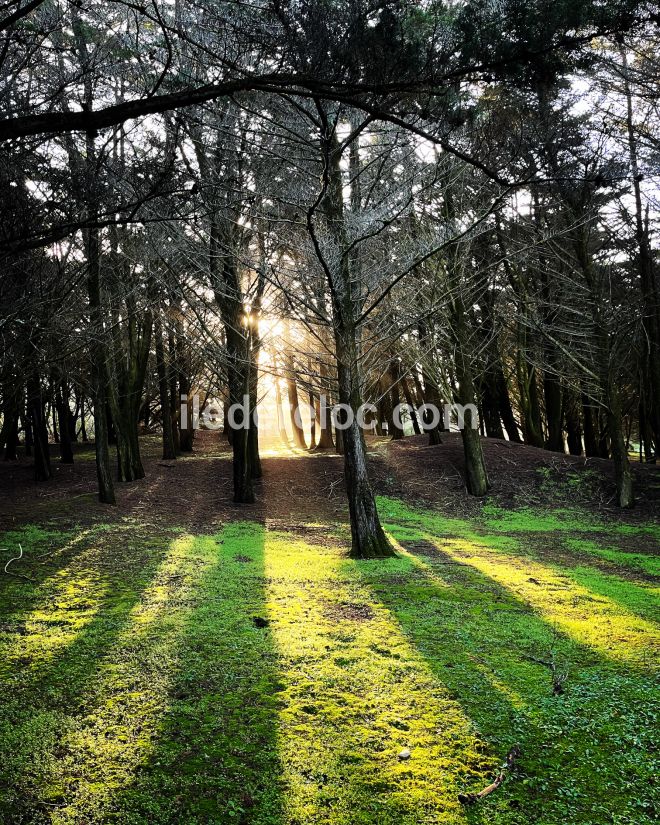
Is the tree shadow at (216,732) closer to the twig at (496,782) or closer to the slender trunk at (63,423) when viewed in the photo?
the twig at (496,782)

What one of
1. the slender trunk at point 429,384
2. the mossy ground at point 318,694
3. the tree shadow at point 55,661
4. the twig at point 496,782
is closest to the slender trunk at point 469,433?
the slender trunk at point 429,384

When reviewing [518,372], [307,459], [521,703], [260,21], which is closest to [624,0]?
[260,21]

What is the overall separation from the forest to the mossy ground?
2 centimetres

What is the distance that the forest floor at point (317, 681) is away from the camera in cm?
242

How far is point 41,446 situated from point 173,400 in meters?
5.20

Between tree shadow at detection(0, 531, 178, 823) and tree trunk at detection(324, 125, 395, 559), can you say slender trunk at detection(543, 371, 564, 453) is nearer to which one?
tree trunk at detection(324, 125, 395, 559)

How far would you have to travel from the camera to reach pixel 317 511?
11.6 meters

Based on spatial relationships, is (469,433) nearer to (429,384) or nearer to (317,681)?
(429,384)

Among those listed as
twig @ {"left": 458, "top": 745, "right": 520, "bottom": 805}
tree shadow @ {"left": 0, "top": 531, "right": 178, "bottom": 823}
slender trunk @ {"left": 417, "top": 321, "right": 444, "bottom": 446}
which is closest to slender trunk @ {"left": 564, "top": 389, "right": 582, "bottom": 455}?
A: slender trunk @ {"left": 417, "top": 321, "right": 444, "bottom": 446}

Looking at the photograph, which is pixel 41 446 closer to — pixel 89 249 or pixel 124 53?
pixel 89 249

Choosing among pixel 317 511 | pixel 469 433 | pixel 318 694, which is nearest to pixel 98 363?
pixel 317 511

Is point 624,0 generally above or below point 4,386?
above

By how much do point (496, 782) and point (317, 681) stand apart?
4.49ft

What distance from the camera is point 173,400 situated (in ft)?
60.8
